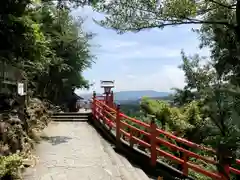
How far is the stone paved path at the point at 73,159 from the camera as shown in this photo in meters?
6.70

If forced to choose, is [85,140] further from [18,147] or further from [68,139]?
[18,147]

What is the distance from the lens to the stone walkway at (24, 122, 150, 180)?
22.0 feet

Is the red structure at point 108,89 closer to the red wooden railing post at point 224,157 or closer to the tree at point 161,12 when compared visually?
the tree at point 161,12

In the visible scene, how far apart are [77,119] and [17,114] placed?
301 inches

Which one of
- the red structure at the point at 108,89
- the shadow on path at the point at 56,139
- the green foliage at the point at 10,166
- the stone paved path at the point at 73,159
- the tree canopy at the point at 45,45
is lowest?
the stone paved path at the point at 73,159

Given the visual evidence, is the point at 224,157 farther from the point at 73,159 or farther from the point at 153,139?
the point at 73,159

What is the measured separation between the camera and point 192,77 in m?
25.9

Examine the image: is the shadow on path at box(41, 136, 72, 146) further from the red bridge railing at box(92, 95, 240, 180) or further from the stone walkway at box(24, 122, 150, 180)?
the red bridge railing at box(92, 95, 240, 180)

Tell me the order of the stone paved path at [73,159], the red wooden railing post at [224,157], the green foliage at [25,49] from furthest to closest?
the green foliage at [25,49] < the stone paved path at [73,159] < the red wooden railing post at [224,157]

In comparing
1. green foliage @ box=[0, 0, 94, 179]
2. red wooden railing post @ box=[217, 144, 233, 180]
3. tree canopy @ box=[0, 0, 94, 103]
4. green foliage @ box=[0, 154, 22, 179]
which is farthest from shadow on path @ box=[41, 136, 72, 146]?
red wooden railing post @ box=[217, 144, 233, 180]

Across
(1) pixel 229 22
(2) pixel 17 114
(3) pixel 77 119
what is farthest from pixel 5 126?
(3) pixel 77 119

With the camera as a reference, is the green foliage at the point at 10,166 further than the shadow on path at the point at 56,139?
No

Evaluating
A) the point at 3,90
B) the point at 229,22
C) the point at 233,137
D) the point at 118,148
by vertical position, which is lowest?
the point at 118,148

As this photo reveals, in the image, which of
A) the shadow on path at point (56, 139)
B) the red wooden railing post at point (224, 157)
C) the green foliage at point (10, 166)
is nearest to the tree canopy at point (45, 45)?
the shadow on path at point (56, 139)
